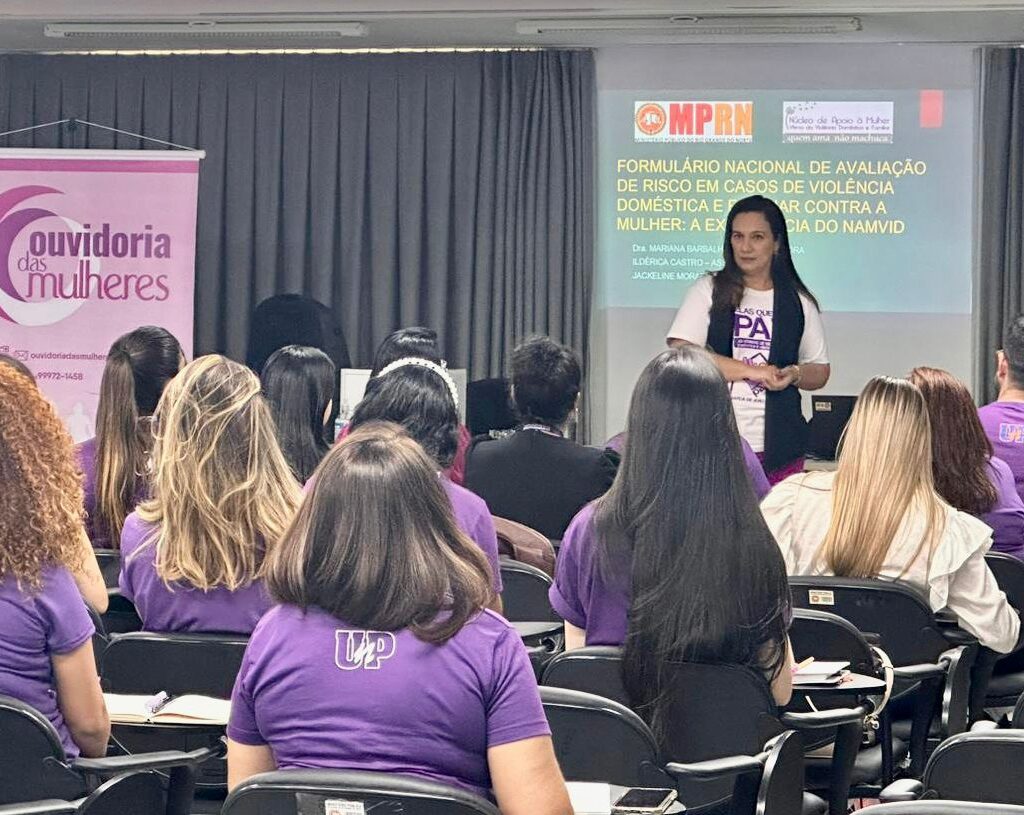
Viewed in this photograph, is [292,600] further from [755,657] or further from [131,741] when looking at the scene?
[131,741]

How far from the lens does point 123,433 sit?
12.7 feet

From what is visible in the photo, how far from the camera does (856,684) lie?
8.41ft

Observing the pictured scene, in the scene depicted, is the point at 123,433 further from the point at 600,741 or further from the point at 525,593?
the point at 600,741

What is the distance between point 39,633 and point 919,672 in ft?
5.66

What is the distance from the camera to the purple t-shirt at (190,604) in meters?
2.94

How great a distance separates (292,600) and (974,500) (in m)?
2.36

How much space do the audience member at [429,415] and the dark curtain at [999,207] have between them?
4609 mm

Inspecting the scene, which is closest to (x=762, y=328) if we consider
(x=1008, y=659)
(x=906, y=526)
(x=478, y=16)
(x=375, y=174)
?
(x=478, y=16)

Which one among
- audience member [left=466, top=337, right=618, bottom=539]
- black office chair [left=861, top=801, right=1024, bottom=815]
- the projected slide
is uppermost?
the projected slide

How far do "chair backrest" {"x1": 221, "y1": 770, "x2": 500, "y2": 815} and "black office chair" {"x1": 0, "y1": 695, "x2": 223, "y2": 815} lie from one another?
625 millimetres

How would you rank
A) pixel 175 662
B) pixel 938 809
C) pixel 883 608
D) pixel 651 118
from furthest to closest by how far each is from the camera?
1. pixel 651 118
2. pixel 883 608
3. pixel 175 662
4. pixel 938 809

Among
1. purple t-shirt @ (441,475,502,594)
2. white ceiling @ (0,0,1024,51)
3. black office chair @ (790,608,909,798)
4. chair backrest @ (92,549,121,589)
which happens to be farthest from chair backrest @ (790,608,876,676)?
white ceiling @ (0,0,1024,51)

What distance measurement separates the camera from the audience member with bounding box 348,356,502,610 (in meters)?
3.20

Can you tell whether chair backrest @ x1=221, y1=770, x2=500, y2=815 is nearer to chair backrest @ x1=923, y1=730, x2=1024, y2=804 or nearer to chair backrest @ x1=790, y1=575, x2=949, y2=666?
chair backrest @ x1=923, y1=730, x2=1024, y2=804
